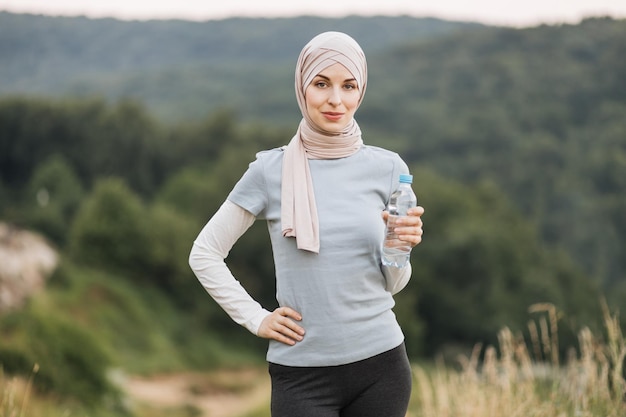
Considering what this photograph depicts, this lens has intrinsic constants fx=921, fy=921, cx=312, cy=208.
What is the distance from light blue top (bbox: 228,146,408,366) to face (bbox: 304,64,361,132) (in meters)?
0.12

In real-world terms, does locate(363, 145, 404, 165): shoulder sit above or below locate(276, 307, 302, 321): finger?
above

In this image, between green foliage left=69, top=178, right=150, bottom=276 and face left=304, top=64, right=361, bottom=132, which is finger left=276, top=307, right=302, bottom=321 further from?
green foliage left=69, top=178, right=150, bottom=276

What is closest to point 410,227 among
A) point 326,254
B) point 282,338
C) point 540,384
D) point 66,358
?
point 326,254

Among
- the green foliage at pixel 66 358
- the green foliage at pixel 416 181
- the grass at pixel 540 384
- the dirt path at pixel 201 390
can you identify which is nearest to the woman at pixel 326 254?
the grass at pixel 540 384

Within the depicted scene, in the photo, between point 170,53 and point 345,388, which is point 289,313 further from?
point 170,53

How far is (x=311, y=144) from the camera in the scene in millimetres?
2811

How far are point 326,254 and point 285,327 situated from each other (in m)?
0.25

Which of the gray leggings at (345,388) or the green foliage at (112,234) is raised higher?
the green foliage at (112,234)

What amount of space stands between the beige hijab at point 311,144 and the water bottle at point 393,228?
196 mm

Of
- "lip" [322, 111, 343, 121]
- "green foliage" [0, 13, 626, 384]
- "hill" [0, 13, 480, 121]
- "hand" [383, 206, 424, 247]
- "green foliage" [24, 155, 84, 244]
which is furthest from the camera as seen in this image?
"hill" [0, 13, 480, 121]

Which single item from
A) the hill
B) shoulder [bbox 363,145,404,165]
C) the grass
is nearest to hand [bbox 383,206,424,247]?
shoulder [bbox 363,145,404,165]

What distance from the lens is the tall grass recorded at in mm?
4496

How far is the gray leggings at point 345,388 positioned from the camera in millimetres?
2723

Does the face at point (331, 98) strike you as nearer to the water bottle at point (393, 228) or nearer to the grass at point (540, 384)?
the water bottle at point (393, 228)
